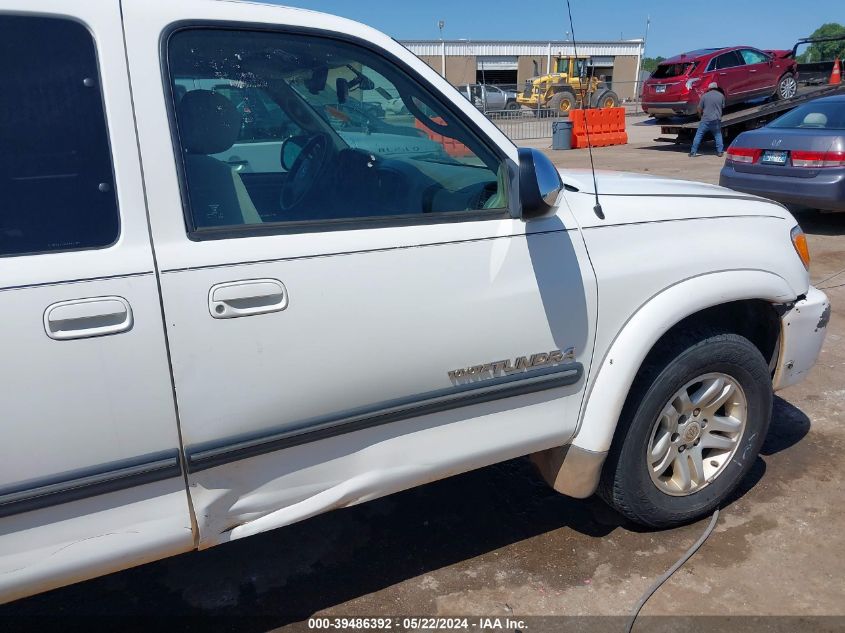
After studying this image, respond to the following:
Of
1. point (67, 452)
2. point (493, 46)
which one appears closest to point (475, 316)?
point (67, 452)

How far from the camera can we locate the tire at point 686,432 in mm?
2729

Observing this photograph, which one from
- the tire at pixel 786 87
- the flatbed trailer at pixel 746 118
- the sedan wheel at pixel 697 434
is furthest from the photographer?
the tire at pixel 786 87

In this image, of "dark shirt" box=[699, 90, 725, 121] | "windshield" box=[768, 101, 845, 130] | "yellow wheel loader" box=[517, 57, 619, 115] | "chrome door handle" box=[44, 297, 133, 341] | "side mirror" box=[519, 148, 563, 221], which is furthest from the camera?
"yellow wheel loader" box=[517, 57, 619, 115]

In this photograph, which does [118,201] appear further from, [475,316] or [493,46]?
[493,46]

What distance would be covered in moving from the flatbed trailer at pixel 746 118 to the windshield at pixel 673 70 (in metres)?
1.10

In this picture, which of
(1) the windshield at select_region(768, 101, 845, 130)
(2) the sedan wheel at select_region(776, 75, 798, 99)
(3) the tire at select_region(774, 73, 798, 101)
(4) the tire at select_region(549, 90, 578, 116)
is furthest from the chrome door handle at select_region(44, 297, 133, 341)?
(4) the tire at select_region(549, 90, 578, 116)

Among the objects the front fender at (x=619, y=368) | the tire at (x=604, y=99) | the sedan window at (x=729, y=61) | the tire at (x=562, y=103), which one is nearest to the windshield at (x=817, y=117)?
the front fender at (x=619, y=368)

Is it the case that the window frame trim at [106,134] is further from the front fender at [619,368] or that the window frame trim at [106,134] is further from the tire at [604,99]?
the tire at [604,99]

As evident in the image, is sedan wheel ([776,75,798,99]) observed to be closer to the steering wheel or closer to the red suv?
the red suv

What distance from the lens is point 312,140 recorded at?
7.93 ft

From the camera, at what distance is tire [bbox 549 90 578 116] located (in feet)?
80.2

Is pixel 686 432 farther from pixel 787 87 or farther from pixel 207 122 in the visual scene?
pixel 787 87

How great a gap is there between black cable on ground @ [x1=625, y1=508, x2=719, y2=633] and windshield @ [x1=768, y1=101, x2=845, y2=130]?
21.3ft

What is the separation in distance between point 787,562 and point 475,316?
1.69 metres
